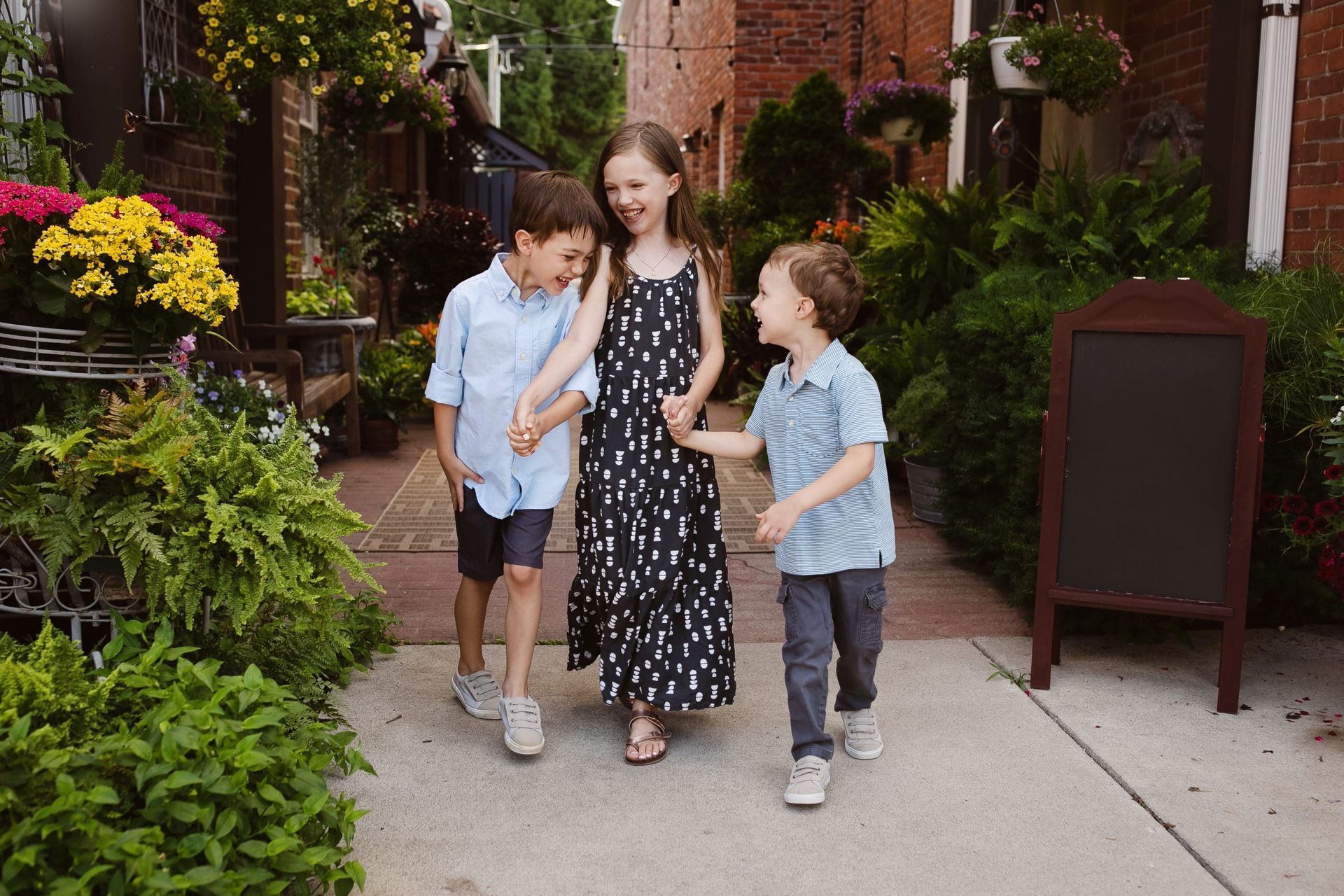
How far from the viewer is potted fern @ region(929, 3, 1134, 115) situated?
6.25m

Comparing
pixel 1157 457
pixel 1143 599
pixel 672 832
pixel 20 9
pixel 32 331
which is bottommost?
pixel 672 832

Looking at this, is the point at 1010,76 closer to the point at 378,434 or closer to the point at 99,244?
the point at 378,434

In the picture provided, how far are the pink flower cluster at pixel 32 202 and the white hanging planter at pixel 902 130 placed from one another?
621 centimetres

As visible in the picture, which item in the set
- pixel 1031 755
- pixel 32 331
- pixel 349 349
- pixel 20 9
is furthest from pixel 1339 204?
pixel 349 349

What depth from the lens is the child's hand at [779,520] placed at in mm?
2738

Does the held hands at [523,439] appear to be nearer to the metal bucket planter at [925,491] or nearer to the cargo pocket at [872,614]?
the cargo pocket at [872,614]

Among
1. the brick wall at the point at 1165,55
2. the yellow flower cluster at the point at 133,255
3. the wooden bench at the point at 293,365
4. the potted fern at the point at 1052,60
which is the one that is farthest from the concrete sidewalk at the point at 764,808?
the brick wall at the point at 1165,55

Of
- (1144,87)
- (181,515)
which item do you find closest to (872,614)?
(181,515)

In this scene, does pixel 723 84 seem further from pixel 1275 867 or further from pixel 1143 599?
pixel 1275 867

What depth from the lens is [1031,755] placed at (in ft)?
10.5

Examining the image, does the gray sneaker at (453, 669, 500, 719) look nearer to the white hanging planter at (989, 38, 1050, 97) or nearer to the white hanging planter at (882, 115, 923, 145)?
the white hanging planter at (989, 38, 1050, 97)

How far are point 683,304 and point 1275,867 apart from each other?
1855 millimetres

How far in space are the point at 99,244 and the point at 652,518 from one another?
58.2 inches

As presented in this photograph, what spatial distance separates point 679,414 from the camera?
9.84 ft
